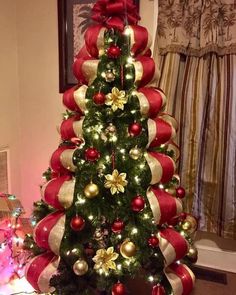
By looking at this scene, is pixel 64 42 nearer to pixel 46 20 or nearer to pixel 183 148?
pixel 46 20

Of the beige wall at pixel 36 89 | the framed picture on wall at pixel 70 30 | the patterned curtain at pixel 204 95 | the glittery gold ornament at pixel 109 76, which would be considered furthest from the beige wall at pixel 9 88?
the glittery gold ornament at pixel 109 76

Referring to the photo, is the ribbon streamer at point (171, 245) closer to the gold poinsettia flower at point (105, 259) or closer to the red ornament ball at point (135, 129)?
the gold poinsettia flower at point (105, 259)

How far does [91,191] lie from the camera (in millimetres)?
1431

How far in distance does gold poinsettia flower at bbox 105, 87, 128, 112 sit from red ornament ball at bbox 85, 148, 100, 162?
199mm

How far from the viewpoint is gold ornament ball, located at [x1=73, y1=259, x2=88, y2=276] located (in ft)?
4.75

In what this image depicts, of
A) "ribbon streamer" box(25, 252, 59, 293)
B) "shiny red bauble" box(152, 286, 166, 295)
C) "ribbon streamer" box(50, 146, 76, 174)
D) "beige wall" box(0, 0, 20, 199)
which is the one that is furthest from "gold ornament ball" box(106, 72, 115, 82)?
"beige wall" box(0, 0, 20, 199)

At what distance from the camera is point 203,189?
2.24 m

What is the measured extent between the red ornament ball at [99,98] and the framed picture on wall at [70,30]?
1.14 m

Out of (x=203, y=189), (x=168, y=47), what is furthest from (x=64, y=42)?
(x=203, y=189)

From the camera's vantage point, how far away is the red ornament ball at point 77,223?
1.42m

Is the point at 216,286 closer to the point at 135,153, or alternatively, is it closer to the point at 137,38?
the point at 135,153

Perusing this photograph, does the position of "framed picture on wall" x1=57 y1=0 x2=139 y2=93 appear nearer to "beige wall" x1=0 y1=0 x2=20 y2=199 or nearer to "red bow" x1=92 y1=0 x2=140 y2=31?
"beige wall" x1=0 y1=0 x2=20 y2=199

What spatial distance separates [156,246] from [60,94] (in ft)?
4.88

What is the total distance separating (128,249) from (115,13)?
3.25 ft
